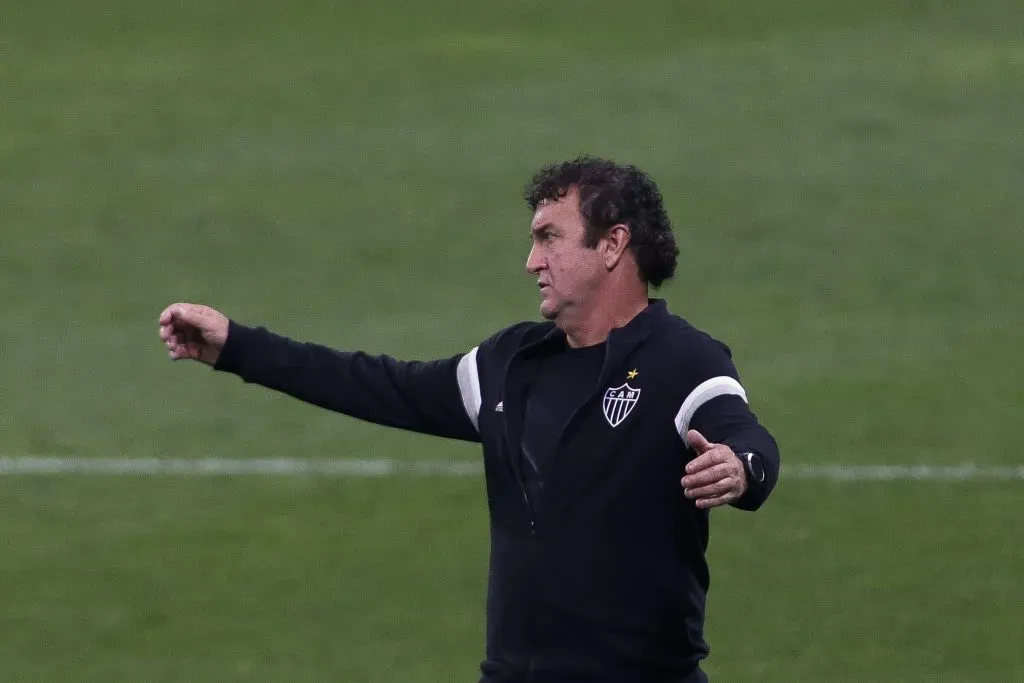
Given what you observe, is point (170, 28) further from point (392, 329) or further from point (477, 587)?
point (477, 587)

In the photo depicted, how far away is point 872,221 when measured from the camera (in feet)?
53.1

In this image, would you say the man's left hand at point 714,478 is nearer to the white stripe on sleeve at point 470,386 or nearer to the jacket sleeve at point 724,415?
the jacket sleeve at point 724,415

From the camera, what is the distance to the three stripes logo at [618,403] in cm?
517

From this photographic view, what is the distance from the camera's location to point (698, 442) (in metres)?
4.78

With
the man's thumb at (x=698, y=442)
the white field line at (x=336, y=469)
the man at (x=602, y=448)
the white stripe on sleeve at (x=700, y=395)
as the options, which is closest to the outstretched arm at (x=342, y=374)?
the man at (x=602, y=448)

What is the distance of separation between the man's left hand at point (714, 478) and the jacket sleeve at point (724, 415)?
103mm

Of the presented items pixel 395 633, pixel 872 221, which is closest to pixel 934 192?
pixel 872 221

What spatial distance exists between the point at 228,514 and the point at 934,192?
8003 millimetres

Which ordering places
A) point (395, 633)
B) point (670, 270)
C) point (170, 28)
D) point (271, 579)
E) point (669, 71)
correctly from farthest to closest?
point (170, 28) → point (669, 71) → point (271, 579) → point (395, 633) → point (670, 270)

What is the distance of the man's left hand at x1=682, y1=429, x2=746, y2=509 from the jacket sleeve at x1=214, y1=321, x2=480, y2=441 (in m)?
1.16

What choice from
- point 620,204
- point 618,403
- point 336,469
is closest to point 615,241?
point 620,204

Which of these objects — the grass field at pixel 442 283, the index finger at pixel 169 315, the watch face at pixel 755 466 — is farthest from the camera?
the grass field at pixel 442 283

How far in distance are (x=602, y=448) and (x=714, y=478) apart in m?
0.57

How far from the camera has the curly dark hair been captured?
544 cm
